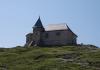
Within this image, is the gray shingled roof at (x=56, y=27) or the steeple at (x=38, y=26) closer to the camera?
the gray shingled roof at (x=56, y=27)

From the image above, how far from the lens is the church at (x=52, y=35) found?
136 metres

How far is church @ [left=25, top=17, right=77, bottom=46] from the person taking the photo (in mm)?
136250

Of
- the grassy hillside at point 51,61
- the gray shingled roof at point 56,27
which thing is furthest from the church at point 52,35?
the grassy hillside at point 51,61

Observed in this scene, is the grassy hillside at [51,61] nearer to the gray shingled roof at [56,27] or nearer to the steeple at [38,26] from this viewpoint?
the gray shingled roof at [56,27]

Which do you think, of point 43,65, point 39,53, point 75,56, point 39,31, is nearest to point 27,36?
point 39,31

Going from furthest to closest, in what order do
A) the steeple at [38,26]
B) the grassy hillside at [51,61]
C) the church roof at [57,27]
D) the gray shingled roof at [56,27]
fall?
the steeple at [38,26] → the gray shingled roof at [56,27] → the church roof at [57,27] → the grassy hillside at [51,61]

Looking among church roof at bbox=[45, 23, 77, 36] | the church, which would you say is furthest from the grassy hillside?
church roof at bbox=[45, 23, 77, 36]

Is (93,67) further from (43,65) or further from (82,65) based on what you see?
(43,65)

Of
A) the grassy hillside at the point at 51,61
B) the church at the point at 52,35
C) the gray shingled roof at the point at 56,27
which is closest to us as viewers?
the grassy hillside at the point at 51,61

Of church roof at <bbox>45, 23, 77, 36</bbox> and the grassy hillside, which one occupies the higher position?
church roof at <bbox>45, 23, 77, 36</bbox>

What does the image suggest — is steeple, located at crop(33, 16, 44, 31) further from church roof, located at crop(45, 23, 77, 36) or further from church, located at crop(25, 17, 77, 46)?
church roof, located at crop(45, 23, 77, 36)

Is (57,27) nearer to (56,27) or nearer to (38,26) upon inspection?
(56,27)

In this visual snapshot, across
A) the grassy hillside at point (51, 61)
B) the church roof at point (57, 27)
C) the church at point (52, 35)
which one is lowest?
the grassy hillside at point (51, 61)

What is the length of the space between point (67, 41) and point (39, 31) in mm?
12338
